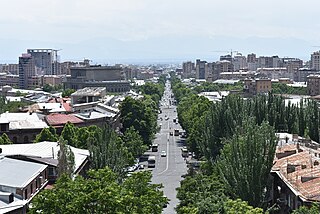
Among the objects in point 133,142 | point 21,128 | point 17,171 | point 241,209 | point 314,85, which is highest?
point 241,209

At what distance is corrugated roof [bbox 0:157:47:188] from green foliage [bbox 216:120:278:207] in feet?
46.0

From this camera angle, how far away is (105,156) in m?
58.2

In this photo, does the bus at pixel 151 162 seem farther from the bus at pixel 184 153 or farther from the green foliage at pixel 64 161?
the green foliage at pixel 64 161

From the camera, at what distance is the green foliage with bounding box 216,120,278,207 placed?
43719 mm

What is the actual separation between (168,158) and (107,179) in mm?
59758

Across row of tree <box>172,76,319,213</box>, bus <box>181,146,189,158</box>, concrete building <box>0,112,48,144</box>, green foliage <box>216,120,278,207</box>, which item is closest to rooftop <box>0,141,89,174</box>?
row of tree <box>172,76,319,213</box>

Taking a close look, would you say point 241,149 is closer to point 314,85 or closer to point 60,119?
→ point 60,119

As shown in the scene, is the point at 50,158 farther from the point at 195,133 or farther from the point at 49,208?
the point at 195,133

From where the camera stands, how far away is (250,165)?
146 feet

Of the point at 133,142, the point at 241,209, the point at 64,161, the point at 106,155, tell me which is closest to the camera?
the point at 241,209

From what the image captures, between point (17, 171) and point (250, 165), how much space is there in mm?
17235

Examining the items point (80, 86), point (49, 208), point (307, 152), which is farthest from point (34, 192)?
point (80, 86)

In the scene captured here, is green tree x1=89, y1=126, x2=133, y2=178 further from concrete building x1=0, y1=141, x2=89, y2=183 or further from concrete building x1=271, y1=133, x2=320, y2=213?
concrete building x1=271, y1=133, x2=320, y2=213

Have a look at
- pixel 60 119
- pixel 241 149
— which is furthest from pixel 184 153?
pixel 241 149
